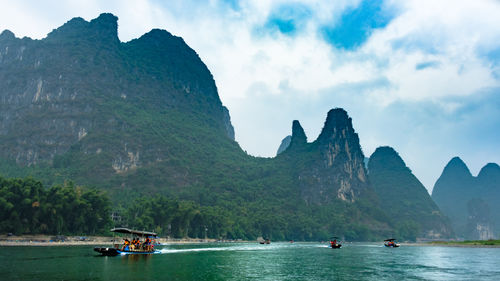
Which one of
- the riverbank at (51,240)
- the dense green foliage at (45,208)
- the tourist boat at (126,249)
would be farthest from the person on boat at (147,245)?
the dense green foliage at (45,208)

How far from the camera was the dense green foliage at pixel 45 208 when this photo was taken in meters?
79.2

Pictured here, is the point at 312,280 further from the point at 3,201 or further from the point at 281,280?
the point at 3,201

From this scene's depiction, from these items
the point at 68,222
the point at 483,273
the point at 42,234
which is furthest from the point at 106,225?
the point at 483,273

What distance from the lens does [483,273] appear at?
4969 cm

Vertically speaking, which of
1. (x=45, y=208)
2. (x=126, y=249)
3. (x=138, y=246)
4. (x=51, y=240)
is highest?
(x=45, y=208)

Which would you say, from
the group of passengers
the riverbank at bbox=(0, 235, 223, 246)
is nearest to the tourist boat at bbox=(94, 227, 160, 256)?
the group of passengers

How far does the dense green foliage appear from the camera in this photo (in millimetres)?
79188

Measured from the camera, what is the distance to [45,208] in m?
83.1

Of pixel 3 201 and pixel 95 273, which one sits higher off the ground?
pixel 3 201

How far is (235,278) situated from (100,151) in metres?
171

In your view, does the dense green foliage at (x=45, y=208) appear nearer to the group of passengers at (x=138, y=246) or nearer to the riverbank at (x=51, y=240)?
the riverbank at (x=51, y=240)

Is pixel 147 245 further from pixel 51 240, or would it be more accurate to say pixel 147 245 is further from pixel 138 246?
pixel 51 240

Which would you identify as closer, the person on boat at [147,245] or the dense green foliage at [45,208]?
the person on boat at [147,245]

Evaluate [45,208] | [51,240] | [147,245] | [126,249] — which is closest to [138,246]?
[147,245]
